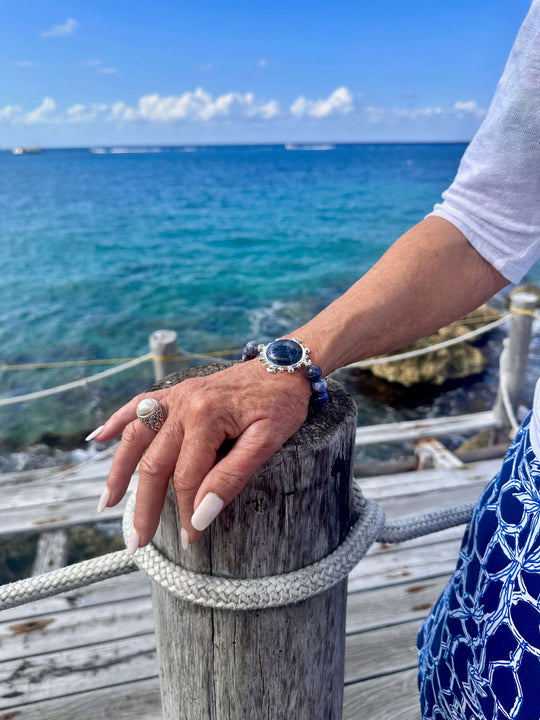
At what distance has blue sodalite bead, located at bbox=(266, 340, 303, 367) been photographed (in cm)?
80

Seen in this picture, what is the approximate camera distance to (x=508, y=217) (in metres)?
0.93

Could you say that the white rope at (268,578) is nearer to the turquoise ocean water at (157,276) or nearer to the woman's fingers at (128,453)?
the woman's fingers at (128,453)

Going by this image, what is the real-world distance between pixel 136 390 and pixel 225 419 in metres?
8.41

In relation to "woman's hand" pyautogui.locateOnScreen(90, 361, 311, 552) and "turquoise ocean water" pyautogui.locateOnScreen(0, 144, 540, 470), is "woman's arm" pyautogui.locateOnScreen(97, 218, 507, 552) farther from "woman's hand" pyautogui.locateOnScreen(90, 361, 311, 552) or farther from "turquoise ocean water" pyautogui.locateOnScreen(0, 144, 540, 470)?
"turquoise ocean water" pyautogui.locateOnScreen(0, 144, 540, 470)

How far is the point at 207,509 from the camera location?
0.65 meters

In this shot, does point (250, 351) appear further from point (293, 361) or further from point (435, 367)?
point (435, 367)

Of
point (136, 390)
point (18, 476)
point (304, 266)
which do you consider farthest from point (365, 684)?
point (304, 266)

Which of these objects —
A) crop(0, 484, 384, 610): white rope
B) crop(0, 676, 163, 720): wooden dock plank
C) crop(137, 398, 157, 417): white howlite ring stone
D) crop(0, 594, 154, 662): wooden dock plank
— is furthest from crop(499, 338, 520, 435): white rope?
crop(137, 398, 157, 417): white howlite ring stone

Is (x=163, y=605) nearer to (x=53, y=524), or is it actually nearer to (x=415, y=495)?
(x=53, y=524)

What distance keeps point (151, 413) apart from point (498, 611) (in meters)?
0.61

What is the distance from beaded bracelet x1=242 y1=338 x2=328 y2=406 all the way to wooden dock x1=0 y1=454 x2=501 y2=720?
1354 mm

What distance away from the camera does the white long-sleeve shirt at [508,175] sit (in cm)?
83

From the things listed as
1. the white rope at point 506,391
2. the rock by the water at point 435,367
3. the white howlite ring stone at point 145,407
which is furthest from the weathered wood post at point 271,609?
the rock by the water at point 435,367

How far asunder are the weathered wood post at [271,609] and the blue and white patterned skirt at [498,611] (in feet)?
0.68
